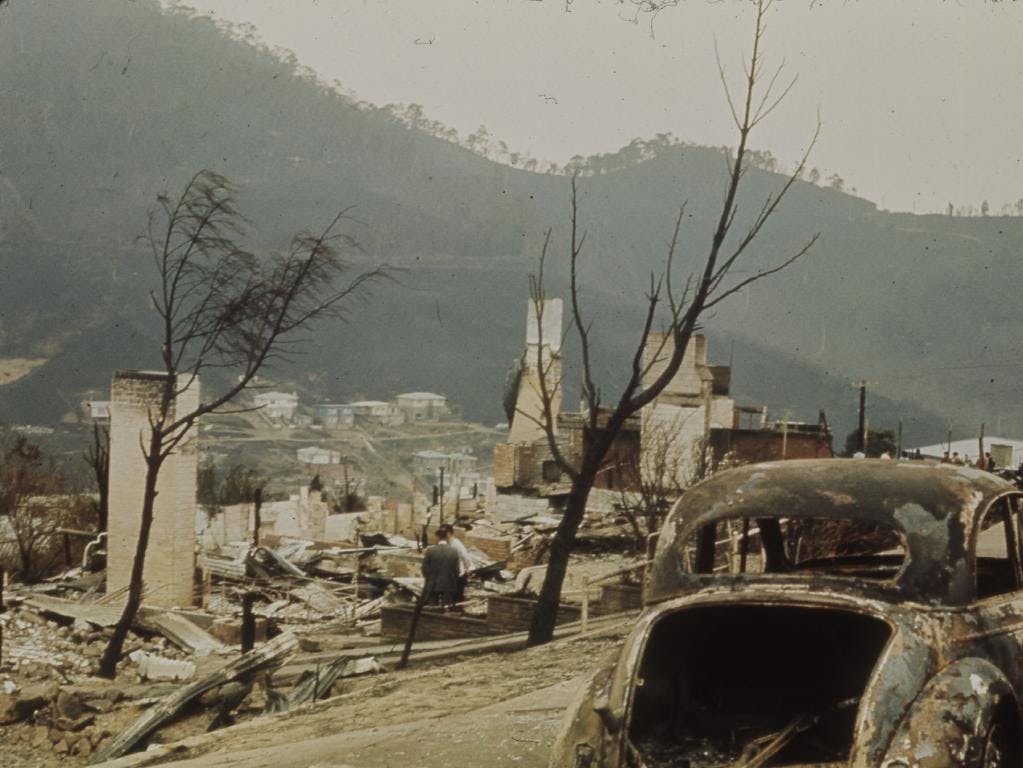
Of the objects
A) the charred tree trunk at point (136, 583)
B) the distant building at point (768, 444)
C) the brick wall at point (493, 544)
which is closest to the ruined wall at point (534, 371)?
the distant building at point (768, 444)

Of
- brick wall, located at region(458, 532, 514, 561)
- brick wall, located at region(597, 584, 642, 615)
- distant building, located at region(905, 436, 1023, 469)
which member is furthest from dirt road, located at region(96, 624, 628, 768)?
distant building, located at region(905, 436, 1023, 469)

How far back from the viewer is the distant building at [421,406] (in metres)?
121

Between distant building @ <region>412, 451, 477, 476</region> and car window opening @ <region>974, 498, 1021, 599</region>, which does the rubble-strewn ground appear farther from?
distant building @ <region>412, 451, 477, 476</region>

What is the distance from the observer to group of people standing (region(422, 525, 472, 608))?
53.8 feet

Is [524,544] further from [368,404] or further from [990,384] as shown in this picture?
[990,384]

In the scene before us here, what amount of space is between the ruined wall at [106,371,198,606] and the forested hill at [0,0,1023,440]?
3201 inches

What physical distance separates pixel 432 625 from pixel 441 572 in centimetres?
95

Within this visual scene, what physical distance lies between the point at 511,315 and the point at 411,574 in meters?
129

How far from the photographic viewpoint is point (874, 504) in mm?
5445

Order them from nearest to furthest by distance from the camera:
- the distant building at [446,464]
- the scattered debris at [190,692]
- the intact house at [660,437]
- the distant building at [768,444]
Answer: the scattered debris at [190,692] < the intact house at [660,437] < the distant building at [768,444] < the distant building at [446,464]

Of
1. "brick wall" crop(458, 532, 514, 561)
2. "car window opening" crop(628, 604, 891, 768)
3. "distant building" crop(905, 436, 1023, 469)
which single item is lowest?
"brick wall" crop(458, 532, 514, 561)

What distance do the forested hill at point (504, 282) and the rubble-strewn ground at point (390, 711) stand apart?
299 feet

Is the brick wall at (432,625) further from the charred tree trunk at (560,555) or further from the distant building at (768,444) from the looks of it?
the distant building at (768,444)

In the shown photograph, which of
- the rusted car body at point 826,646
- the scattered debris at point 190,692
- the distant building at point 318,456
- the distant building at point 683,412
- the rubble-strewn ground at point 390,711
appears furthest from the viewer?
the distant building at point 318,456
